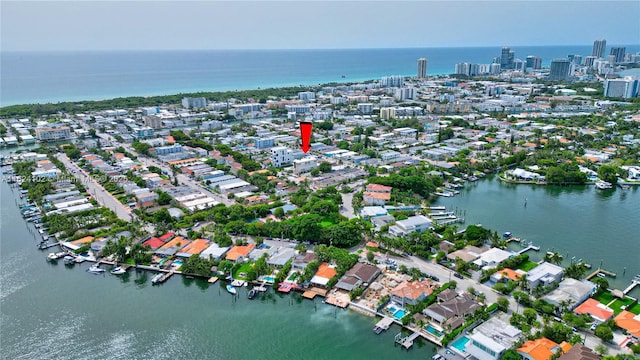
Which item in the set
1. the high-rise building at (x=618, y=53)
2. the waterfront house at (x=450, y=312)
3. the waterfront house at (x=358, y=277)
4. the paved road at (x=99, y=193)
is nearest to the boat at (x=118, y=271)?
the paved road at (x=99, y=193)

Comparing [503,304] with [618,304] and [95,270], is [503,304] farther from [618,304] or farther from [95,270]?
[95,270]

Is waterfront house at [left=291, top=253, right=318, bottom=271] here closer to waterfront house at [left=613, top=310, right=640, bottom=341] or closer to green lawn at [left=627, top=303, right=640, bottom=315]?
waterfront house at [left=613, top=310, right=640, bottom=341]

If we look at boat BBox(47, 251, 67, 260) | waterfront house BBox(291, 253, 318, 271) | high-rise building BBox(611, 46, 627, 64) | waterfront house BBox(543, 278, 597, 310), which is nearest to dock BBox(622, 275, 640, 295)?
waterfront house BBox(543, 278, 597, 310)

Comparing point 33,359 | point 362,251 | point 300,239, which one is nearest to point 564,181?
point 362,251

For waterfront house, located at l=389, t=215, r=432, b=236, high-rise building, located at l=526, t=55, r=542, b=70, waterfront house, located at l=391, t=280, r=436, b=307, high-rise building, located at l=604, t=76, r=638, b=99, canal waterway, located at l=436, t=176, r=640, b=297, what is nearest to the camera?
waterfront house, located at l=391, t=280, r=436, b=307

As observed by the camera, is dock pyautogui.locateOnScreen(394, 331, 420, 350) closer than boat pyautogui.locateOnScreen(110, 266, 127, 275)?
Yes

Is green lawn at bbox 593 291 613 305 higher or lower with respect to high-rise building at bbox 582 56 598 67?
lower

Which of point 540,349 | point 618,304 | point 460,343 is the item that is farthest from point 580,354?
point 618,304

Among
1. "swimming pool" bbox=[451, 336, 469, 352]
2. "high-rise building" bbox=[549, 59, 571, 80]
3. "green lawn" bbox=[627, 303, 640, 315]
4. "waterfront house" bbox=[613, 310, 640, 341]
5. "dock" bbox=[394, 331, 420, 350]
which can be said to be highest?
"high-rise building" bbox=[549, 59, 571, 80]
